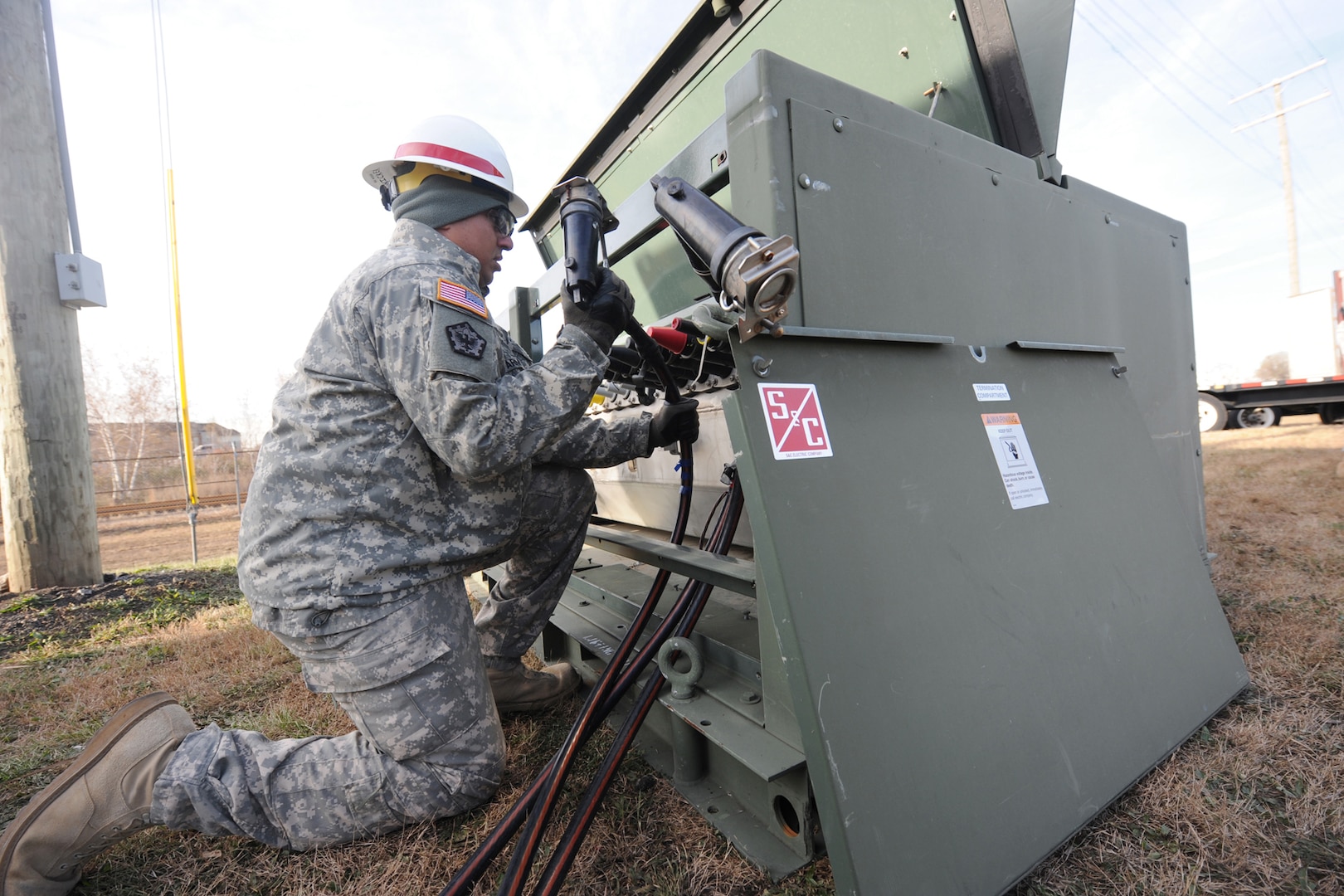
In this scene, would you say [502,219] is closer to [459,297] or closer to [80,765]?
[459,297]

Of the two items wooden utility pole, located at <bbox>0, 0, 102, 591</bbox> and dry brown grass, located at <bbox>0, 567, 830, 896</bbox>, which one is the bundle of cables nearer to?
dry brown grass, located at <bbox>0, 567, 830, 896</bbox>

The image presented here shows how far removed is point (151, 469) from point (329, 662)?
2588cm

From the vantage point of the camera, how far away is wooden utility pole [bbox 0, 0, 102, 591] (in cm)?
404

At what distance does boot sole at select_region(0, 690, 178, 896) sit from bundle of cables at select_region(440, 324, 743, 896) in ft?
2.76

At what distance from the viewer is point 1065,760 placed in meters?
1.32

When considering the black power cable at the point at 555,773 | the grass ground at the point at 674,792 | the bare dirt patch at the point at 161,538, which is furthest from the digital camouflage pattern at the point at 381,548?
the bare dirt patch at the point at 161,538

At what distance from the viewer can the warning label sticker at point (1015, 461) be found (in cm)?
155

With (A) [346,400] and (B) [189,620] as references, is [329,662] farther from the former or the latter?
(B) [189,620]

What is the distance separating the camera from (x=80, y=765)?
4.59 feet

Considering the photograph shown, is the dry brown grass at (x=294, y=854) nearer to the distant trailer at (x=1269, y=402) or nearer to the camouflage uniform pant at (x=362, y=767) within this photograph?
the camouflage uniform pant at (x=362, y=767)

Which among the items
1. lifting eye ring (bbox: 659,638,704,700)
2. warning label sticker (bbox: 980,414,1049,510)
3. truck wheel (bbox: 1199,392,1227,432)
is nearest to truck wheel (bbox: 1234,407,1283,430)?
truck wheel (bbox: 1199,392,1227,432)

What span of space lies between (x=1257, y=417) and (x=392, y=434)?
14954mm

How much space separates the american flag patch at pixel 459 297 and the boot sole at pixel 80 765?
119 centimetres

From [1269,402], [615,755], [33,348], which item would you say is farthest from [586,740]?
[1269,402]
